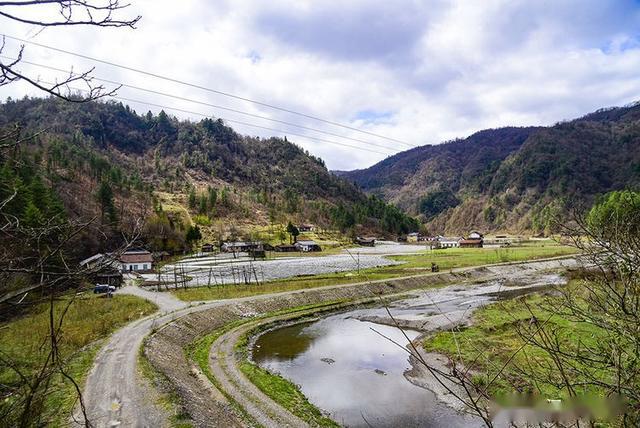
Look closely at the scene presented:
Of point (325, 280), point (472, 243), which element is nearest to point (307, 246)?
point (472, 243)

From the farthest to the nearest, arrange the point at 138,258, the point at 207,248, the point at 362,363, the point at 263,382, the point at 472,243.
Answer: the point at 472,243 → the point at 207,248 → the point at 138,258 → the point at 362,363 → the point at 263,382

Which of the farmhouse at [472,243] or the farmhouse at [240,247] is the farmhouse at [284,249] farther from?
the farmhouse at [472,243]

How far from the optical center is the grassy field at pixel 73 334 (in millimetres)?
16938

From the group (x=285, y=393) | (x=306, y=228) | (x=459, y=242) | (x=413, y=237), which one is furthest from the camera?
(x=413, y=237)

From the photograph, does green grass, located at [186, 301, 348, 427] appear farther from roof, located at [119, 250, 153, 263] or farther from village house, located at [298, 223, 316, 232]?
village house, located at [298, 223, 316, 232]

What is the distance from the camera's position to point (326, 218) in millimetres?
196125

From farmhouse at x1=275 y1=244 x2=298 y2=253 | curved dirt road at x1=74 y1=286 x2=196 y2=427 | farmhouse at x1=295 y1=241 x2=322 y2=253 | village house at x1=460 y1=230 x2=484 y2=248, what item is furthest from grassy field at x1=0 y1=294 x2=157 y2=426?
village house at x1=460 y1=230 x2=484 y2=248

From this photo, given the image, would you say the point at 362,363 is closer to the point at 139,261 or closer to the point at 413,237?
the point at 139,261

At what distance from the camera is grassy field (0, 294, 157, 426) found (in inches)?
667

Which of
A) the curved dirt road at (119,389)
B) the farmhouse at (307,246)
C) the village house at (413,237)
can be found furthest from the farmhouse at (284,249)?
the curved dirt road at (119,389)

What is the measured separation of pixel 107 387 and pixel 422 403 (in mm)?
15788

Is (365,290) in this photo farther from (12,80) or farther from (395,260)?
(12,80)

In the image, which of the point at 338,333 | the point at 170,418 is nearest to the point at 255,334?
the point at 338,333

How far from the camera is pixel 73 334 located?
28562 millimetres
